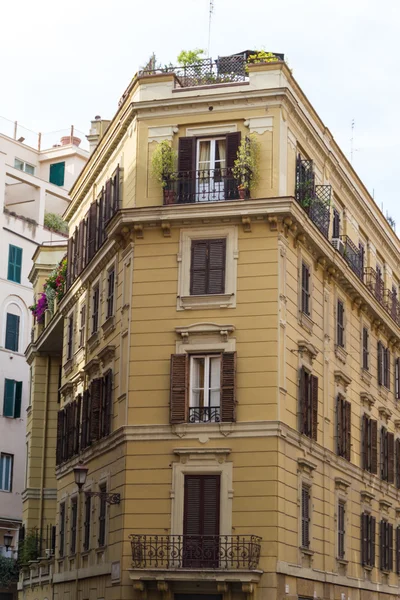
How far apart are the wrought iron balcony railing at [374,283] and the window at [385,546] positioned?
863cm

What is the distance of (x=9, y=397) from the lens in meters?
67.3

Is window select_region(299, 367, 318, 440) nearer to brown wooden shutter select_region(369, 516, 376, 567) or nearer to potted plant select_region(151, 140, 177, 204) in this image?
potted plant select_region(151, 140, 177, 204)

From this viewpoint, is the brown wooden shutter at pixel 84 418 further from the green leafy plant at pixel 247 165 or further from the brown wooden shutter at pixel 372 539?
the brown wooden shutter at pixel 372 539

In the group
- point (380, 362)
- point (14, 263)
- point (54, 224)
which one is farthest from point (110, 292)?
point (54, 224)

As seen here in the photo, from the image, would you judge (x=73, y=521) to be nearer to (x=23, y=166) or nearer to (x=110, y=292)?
(x=110, y=292)

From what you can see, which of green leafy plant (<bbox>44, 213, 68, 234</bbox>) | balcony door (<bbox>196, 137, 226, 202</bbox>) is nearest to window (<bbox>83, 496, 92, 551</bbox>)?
balcony door (<bbox>196, 137, 226, 202</bbox>)

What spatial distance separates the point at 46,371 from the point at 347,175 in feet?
57.5

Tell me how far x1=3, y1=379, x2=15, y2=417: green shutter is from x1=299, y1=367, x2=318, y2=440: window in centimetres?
3384

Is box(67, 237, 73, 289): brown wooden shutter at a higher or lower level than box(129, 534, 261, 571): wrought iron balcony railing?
higher

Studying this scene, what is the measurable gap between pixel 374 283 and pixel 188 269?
491 inches

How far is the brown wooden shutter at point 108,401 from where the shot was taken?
36.1 meters

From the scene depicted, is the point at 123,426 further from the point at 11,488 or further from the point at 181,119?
the point at 11,488

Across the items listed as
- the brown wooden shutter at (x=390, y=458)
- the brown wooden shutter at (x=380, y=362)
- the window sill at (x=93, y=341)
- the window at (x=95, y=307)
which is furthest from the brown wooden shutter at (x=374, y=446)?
the window at (x=95, y=307)

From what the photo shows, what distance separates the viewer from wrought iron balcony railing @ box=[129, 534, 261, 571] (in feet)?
104
